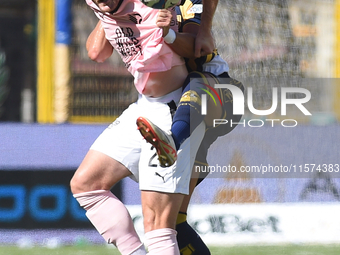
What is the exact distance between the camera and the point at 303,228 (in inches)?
180

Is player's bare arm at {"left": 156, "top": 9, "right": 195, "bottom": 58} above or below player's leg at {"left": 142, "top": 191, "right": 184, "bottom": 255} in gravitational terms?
above

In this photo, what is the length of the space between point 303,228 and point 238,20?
1.74 metres

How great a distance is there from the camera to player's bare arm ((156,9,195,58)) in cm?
230

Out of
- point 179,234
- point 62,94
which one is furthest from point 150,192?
point 62,94

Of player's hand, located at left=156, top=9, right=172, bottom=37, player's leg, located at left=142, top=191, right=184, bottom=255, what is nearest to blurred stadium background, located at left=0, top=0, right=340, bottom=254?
player's leg, located at left=142, top=191, right=184, bottom=255

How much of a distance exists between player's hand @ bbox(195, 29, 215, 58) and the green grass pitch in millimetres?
2111

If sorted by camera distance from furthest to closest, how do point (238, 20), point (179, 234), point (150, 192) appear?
point (238, 20)
point (179, 234)
point (150, 192)

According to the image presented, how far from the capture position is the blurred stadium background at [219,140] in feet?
14.7

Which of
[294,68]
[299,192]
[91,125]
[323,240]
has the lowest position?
[323,240]

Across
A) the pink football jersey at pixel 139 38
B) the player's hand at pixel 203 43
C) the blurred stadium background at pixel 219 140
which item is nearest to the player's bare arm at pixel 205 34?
the player's hand at pixel 203 43

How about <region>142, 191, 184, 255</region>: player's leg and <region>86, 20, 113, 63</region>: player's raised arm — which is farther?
<region>86, 20, 113, 63</region>: player's raised arm

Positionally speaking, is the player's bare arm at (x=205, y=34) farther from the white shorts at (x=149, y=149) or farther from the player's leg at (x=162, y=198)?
the player's leg at (x=162, y=198)

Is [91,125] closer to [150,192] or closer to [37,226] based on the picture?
[37,226]

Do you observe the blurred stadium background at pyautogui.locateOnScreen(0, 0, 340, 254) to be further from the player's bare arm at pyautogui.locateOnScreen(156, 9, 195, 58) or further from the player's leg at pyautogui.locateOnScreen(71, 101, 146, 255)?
the player's bare arm at pyautogui.locateOnScreen(156, 9, 195, 58)
